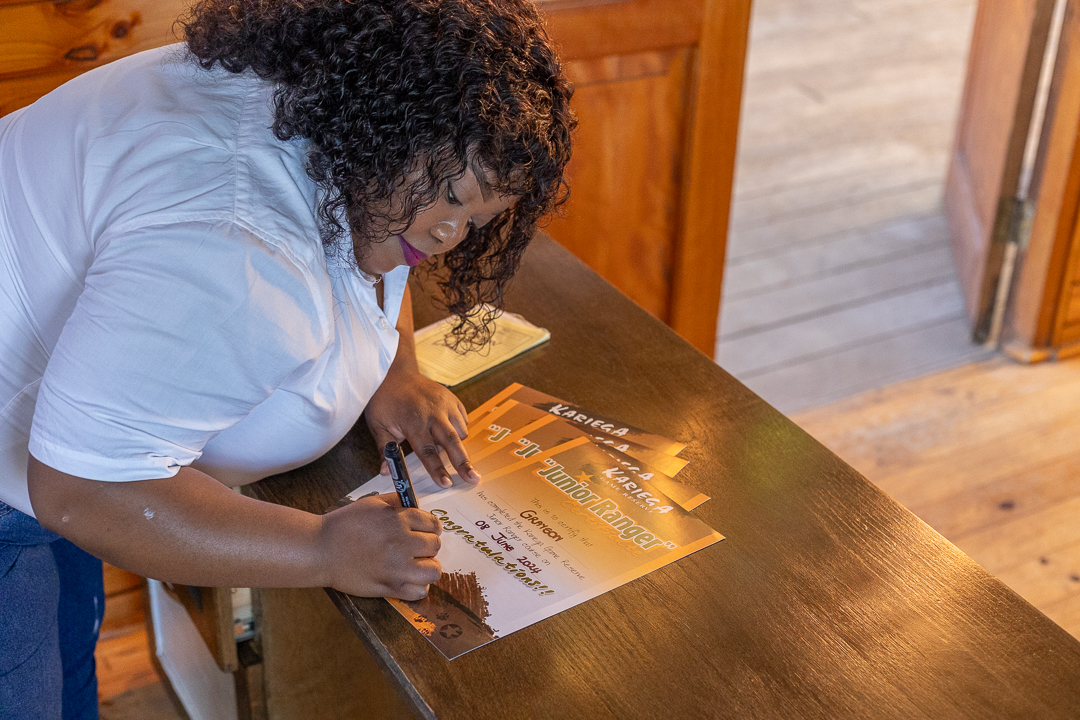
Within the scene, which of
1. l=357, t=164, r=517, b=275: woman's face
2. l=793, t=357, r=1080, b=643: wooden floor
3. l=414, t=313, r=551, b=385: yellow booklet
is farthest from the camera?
l=793, t=357, r=1080, b=643: wooden floor

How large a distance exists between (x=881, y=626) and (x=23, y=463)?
2.80 ft

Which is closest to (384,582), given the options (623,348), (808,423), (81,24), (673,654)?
(673,654)

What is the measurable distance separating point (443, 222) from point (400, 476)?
Answer: 27 centimetres

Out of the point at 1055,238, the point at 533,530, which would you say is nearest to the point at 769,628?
the point at 533,530

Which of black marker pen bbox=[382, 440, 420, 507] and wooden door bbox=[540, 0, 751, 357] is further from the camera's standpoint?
wooden door bbox=[540, 0, 751, 357]

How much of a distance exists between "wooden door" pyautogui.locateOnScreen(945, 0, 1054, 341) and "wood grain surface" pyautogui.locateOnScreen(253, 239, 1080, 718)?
1.87 meters

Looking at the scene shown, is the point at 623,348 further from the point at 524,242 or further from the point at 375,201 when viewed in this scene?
the point at 375,201

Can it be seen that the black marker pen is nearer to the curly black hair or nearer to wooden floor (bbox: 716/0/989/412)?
the curly black hair

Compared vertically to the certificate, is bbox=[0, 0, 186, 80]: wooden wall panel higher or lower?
higher

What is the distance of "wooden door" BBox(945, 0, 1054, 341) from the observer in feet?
8.62

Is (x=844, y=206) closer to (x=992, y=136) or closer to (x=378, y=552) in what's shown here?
(x=992, y=136)

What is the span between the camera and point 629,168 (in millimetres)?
2178

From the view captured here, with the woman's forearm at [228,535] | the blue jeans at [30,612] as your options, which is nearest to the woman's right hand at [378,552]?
the woman's forearm at [228,535]

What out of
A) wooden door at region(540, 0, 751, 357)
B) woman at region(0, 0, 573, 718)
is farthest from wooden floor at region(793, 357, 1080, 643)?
woman at region(0, 0, 573, 718)
